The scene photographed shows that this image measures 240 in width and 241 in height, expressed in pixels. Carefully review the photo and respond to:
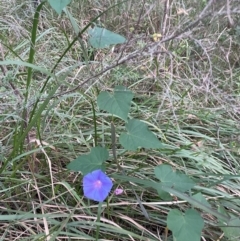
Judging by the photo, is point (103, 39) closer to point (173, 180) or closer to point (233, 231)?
point (173, 180)

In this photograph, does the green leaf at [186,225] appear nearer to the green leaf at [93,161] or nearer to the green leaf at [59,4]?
the green leaf at [93,161]

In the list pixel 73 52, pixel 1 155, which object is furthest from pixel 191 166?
pixel 73 52

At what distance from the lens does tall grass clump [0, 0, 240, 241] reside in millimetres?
776

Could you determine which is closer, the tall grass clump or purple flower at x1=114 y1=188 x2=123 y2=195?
the tall grass clump

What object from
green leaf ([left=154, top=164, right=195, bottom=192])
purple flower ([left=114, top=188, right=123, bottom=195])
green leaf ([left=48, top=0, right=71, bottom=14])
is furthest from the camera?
purple flower ([left=114, top=188, right=123, bottom=195])

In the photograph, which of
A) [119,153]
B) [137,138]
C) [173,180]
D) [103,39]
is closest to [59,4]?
[103,39]

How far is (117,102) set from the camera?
764 millimetres

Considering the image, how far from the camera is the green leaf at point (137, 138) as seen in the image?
764 millimetres

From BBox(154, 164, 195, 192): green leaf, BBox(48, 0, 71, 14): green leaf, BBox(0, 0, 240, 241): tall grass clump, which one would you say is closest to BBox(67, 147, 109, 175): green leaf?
BBox(0, 0, 240, 241): tall grass clump

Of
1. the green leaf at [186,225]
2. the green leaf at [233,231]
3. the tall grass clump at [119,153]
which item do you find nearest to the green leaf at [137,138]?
the tall grass clump at [119,153]

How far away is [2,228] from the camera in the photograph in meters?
0.87

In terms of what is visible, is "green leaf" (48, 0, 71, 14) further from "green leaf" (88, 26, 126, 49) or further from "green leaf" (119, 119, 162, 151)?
"green leaf" (119, 119, 162, 151)

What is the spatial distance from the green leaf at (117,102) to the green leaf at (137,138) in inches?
2.3

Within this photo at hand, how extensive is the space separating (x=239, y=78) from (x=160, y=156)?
28.4 inches
